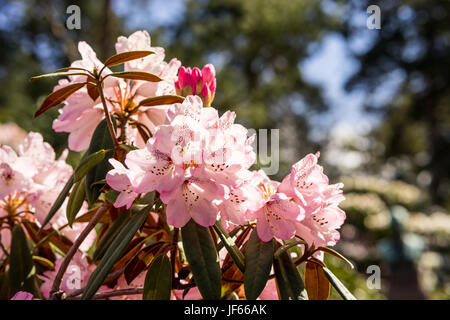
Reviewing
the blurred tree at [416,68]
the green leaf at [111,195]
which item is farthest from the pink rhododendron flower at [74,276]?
the blurred tree at [416,68]

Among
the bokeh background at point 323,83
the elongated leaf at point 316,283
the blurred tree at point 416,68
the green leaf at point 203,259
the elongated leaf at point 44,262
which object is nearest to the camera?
the green leaf at point 203,259

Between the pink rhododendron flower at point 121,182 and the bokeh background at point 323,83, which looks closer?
the pink rhododendron flower at point 121,182

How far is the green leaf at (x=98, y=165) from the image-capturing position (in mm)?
495

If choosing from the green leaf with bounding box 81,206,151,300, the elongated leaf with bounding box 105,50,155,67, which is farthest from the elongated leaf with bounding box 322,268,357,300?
the elongated leaf with bounding box 105,50,155,67

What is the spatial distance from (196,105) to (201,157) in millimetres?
63

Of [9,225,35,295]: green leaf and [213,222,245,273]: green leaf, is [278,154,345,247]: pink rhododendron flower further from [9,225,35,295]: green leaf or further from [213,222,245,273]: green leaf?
[9,225,35,295]: green leaf

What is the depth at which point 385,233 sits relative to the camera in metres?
5.52

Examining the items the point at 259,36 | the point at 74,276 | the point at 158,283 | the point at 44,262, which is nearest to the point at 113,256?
the point at 158,283

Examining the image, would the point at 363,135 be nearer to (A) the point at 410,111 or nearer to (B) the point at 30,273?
(A) the point at 410,111

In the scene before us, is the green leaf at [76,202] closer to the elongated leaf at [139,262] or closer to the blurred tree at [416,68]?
the elongated leaf at [139,262]

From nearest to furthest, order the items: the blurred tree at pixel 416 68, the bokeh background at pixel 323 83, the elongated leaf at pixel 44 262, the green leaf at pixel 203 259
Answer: the green leaf at pixel 203 259
the elongated leaf at pixel 44 262
the bokeh background at pixel 323 83
the blurred tree at pixel 416 68

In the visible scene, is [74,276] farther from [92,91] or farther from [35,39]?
[35,39]

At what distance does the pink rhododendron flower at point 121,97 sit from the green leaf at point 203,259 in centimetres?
19

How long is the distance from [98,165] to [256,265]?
21cm
